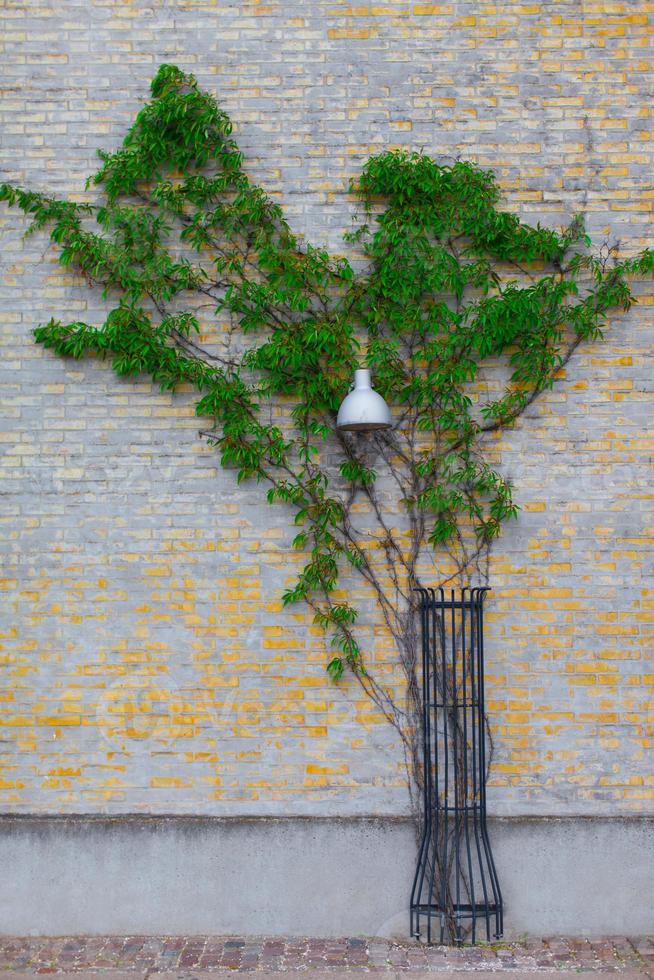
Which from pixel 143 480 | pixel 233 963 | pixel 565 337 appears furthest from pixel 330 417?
pixel 233 963

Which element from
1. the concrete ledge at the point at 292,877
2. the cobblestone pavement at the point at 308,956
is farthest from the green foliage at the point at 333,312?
the cobblestone pavement at the point at 308,956

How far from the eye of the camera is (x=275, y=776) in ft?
15.9

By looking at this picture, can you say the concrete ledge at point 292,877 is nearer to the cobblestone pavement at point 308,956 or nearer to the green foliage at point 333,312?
the cobblestone pavement at point 308,956

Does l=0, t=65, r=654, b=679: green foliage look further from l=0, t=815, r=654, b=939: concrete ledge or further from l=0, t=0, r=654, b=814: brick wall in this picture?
l=0, t=815, r=654, b=939: concrete ledge

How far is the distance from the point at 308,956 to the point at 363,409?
2835mm

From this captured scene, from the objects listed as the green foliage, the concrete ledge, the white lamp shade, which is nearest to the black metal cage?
the concrete ledge

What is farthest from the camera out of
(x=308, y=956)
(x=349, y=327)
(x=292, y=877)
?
(x=349, y=327)

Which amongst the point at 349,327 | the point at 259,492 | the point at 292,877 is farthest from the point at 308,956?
the point at 349,327

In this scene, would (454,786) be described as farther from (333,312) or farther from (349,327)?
(333,312)

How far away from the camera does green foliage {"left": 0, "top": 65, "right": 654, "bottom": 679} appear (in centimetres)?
489

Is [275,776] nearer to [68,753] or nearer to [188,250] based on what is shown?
[68,753]

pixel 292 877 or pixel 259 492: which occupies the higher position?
pixel 259 492

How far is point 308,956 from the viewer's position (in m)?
4.55

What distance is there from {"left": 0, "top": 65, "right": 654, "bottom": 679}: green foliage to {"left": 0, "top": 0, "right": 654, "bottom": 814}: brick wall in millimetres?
158
